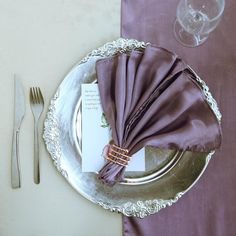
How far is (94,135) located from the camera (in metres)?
0.61

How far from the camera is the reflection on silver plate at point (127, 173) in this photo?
1.98 feet

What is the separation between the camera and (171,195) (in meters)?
0.61

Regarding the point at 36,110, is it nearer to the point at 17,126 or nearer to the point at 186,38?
the point at 17,126

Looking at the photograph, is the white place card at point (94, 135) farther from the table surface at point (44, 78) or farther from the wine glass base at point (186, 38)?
the wine glass base at point (186, 38)

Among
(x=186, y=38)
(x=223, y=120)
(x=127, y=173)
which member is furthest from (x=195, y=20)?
(x=127, y=173)

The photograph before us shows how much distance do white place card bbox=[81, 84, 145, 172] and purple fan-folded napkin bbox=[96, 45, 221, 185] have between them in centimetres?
1

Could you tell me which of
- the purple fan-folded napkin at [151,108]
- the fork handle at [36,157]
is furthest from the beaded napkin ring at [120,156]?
the fork handle at [36,157]

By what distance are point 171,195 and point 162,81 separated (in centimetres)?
17

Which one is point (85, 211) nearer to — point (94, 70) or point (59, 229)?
point (59, 229)

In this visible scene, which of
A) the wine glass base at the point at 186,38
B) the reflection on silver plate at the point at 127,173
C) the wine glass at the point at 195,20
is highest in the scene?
the wine glass at the point at 195,20

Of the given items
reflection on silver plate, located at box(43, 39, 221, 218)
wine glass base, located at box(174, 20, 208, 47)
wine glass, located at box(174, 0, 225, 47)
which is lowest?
reflection on silver plate, located at box(43, 39, 221, 218)

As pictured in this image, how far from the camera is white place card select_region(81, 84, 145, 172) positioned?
61 cm

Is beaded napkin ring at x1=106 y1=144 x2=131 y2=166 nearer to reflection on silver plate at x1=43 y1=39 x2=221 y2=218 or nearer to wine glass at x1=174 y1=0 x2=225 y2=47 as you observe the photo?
reflection on silver plate at x1=43 y1=39 x2=221 y2=218

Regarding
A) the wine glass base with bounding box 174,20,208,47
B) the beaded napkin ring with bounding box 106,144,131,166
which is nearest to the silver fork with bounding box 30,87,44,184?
the beaded napkin ring with bounding box 106,144,131,166
